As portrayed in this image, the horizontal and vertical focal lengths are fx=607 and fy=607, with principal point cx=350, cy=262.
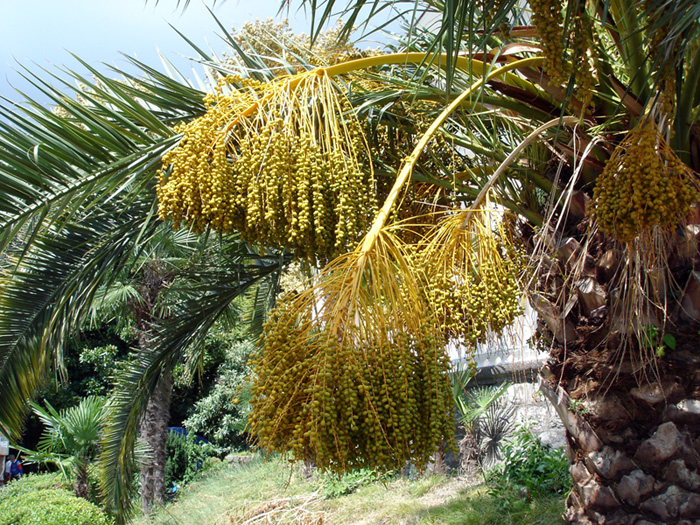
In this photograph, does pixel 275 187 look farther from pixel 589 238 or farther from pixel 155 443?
pixel 155 443

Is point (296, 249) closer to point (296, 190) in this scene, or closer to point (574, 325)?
point (296, 190)

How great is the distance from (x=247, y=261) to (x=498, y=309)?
3.01m

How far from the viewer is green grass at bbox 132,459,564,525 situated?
5.72 meters

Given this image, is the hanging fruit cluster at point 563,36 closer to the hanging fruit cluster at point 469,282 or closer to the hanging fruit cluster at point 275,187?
the hanging fruit cluster at point 469,282

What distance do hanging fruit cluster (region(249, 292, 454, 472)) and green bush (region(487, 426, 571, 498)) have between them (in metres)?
4.29

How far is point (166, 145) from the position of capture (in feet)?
10.9

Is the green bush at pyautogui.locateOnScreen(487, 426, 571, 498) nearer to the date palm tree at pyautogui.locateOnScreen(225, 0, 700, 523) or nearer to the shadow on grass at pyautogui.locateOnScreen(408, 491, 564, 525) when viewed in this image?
the shadow on grass at pyautogui.locateOnScreen(408, 491, 564, 525)

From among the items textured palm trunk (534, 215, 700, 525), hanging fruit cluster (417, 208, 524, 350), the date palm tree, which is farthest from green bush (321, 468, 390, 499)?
hanging fruit cluster (417, 208, 524, 350)

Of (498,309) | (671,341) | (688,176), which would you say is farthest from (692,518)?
(688,176)

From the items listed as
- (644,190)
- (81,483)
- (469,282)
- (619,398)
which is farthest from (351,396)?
(81,483)

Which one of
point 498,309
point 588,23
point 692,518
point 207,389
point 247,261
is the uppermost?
point 588,23

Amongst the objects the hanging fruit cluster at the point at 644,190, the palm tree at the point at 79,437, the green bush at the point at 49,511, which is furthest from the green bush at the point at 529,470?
the palm tree at the point at 79,437

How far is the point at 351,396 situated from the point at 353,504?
6142mm

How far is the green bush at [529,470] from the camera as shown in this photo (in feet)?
19.4
